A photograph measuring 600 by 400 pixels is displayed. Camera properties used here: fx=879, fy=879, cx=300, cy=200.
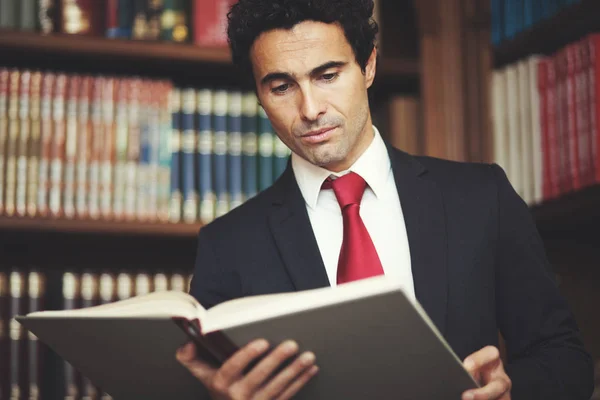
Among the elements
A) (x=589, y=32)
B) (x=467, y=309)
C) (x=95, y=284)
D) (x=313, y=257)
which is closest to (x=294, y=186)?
(x=313, y=257)

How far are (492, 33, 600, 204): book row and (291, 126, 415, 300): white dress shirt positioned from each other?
0.57 metres

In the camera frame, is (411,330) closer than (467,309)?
Yes

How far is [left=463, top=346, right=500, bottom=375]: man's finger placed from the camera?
1042 mm

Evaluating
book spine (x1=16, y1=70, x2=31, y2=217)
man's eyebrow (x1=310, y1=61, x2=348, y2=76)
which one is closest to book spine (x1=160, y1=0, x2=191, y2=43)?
book spine (x1=16, y1=70, x2=31, y2=217)

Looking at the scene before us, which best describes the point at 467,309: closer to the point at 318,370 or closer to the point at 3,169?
the point at 318,370

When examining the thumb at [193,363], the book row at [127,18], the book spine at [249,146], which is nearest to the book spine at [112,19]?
the book row at [127,18]

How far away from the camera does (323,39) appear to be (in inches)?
56.7

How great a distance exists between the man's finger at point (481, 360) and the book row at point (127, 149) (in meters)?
1.07

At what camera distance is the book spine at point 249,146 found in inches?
81.4

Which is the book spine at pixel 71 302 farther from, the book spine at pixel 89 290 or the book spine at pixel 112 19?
the book spine at pixel 112 19

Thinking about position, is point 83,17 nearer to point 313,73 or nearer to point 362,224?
point 313,73

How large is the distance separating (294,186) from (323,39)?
0.25 metres

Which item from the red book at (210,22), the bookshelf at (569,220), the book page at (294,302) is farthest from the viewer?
the red book at (210,22)

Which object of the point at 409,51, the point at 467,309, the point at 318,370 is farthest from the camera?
the point at 409,51
